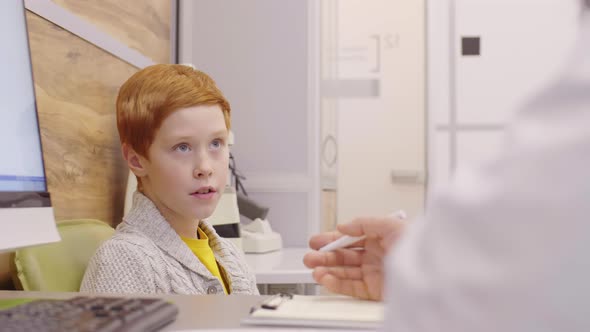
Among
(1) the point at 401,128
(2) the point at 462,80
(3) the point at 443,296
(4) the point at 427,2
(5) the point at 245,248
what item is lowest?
(5) the point at 245,248

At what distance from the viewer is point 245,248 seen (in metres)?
2.19

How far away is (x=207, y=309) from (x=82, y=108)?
3.26ft

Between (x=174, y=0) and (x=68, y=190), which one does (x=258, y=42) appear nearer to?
(x=174, y=0)

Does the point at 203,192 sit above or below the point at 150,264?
above

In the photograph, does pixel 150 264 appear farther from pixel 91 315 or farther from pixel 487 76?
pixel 487 76

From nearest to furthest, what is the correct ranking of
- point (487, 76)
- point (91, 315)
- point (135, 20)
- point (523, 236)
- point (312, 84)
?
1. point (523, 236)
2. point (91, 315)
3. point (135, 20)
4. point (312, 84)
5. point (487, 76)

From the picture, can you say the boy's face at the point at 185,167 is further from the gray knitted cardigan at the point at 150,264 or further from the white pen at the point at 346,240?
the white pen at the point at 346,240

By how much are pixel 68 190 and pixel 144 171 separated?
283mm

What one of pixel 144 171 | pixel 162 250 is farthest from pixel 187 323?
pixel 144 171

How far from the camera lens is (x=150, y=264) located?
3.51 ft

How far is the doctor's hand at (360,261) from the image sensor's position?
68cm

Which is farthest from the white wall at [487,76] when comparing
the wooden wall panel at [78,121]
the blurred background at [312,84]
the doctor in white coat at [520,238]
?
the doctor in white coat at [520,238]

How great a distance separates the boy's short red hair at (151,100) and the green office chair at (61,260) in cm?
18

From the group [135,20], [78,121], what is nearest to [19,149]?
[78,121]
